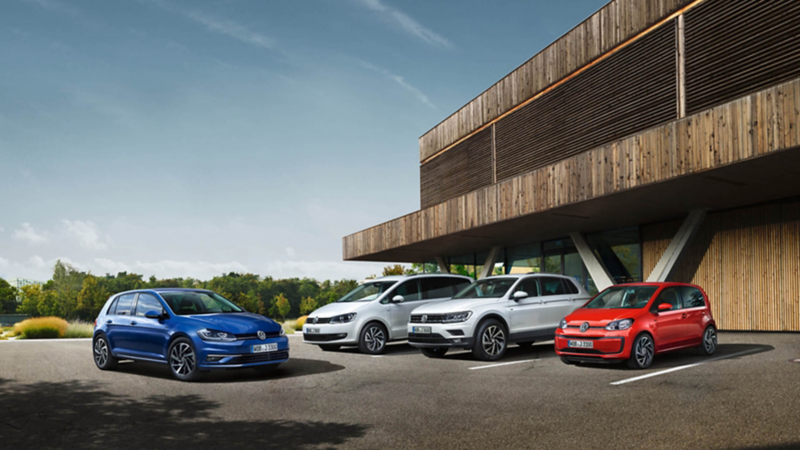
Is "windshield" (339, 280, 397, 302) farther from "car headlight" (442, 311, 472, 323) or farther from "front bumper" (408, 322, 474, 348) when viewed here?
"car headlight" (442, 311, 472, 323)

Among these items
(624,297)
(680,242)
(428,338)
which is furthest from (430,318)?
(680,242)

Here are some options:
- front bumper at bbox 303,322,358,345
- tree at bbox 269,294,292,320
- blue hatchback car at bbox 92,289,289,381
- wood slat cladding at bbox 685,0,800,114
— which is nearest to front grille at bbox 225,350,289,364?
blue hatchback car at bbox 92,289,289,381

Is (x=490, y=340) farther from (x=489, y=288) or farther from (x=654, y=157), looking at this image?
(x=654, y=157)

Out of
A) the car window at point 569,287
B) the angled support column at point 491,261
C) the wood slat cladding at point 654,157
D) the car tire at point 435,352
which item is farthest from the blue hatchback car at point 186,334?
the angled support column at point 491,261

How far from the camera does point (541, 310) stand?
12531mm

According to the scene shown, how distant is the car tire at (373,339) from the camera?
44.7 feet

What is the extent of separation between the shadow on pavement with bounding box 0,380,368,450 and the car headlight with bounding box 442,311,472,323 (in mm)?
5093

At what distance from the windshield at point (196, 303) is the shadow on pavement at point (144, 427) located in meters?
2.39

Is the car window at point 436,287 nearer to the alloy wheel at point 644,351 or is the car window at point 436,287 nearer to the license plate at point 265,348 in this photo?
the license plate at point 265,348

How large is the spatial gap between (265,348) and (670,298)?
699 centimetres

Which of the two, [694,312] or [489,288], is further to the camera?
[489,288]

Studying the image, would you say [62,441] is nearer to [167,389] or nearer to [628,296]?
[167,389]

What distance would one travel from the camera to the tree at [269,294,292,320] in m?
125

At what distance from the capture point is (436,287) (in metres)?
15.1
